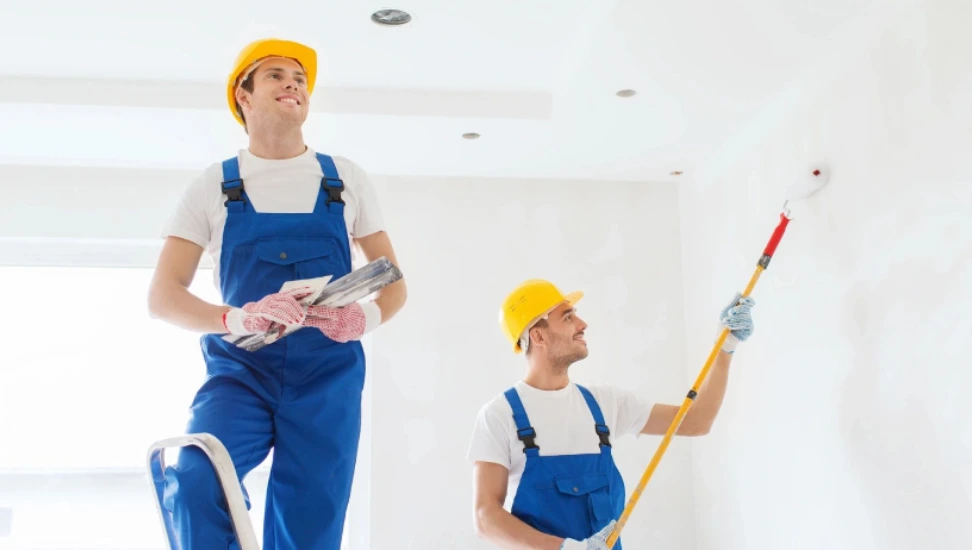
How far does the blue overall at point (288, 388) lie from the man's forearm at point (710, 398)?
59.7 inches

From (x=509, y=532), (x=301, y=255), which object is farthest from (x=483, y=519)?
(x=301, y=255)

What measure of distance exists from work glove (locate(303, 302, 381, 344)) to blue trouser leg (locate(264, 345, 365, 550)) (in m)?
0.09

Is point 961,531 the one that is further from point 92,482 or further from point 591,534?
point 92,482

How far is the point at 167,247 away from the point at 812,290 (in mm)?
2282

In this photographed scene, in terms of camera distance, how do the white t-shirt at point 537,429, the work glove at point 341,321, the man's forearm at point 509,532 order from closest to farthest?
the work glove at point 341,321
the man's forearm at point 509,532
the white t-shirt at point 537,429

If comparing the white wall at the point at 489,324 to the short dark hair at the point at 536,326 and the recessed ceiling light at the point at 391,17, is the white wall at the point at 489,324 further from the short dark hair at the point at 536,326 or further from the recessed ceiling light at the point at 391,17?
the recessed ceiling light at the point at 391,17

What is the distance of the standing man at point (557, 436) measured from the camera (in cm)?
286

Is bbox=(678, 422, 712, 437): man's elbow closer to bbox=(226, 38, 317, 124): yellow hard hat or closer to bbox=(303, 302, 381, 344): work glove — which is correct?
bbox=(303, 302, 381, 344): work glove

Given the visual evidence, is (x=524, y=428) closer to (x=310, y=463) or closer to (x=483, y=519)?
(x=483, y=519)

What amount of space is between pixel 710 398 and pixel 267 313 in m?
1.88

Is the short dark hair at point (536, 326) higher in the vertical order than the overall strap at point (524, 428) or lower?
higher

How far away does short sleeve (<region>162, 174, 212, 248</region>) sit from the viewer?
2.16 metres

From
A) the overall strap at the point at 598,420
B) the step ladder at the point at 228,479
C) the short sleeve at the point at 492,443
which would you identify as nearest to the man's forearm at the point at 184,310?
the step ladder at the point at 228,479

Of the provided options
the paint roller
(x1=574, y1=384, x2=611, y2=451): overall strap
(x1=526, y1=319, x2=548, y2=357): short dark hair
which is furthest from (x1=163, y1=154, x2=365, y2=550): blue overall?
the paint roller
